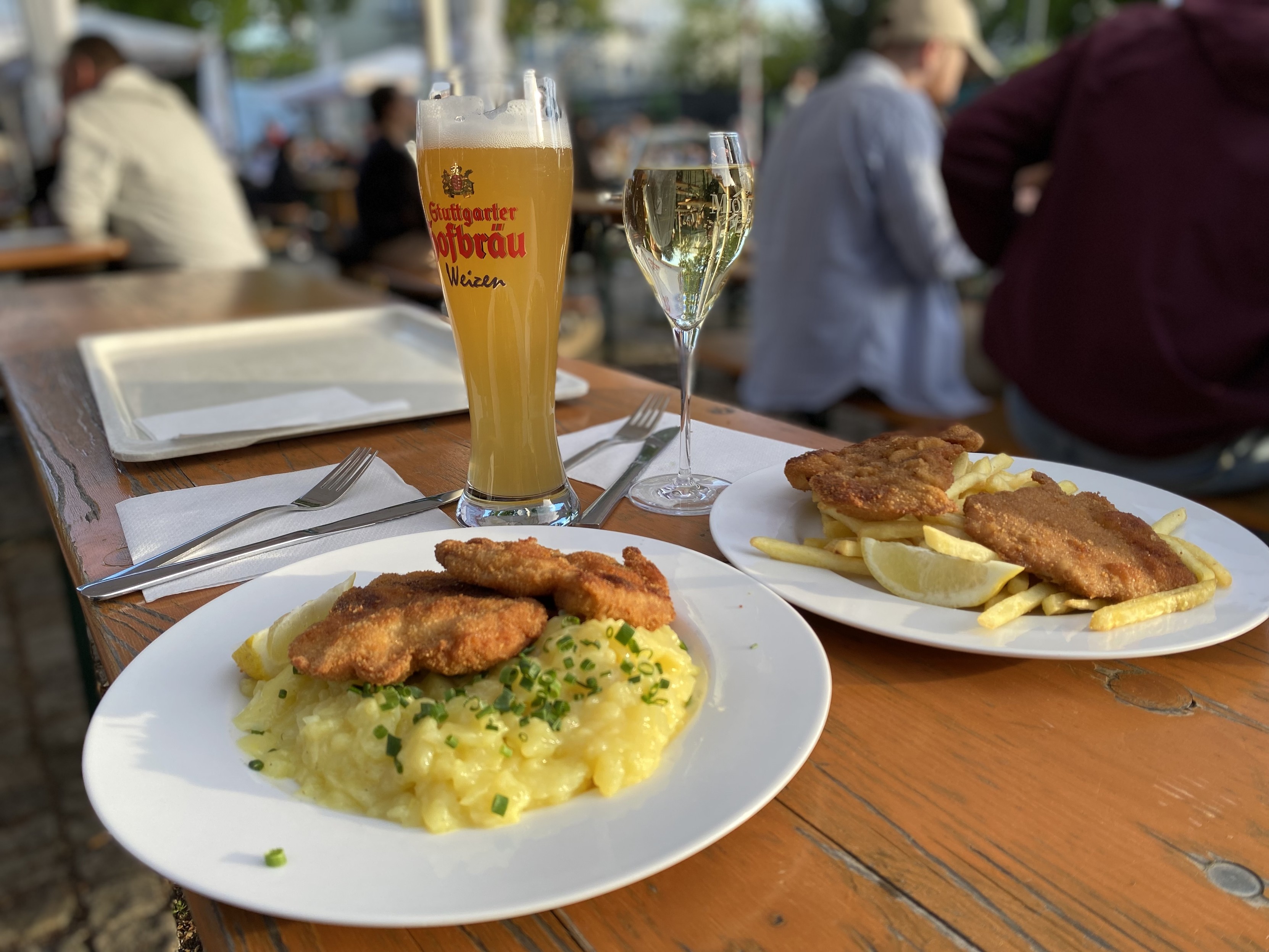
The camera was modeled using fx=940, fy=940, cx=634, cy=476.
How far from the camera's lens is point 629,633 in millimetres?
830

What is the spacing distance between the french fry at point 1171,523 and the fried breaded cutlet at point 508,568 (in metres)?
0.73

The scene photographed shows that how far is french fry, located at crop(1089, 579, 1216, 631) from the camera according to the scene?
3.05 ft

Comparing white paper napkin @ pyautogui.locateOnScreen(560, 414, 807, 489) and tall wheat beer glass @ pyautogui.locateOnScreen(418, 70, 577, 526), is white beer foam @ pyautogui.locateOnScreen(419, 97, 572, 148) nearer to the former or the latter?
tall wheat beer glass @ pyautogui.locateOnScreen(418, 70, 577, 526)

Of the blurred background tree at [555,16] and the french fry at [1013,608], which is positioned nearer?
the french fry at [1013,608]

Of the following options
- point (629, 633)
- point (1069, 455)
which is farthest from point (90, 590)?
point (1069, 455)

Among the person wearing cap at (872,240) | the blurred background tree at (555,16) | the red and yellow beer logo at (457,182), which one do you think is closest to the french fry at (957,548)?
the red and yellow beer logo at (457,182)

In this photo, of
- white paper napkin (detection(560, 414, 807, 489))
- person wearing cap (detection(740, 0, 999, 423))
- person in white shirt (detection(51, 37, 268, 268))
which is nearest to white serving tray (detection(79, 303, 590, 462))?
white paper napkin (detection(560, 414, 807, 489))

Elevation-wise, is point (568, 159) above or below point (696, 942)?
above

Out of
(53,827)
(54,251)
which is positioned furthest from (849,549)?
(54,251)

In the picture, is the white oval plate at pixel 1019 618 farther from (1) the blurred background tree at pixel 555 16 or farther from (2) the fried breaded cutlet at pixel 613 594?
(1) the blurred background tree at pixel 555 16

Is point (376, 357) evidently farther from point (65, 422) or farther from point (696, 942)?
point (696, 942)

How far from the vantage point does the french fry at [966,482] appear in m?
1.16

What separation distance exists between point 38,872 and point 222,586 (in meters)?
1.93

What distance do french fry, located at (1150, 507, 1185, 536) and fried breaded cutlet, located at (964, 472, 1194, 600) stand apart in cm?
3
